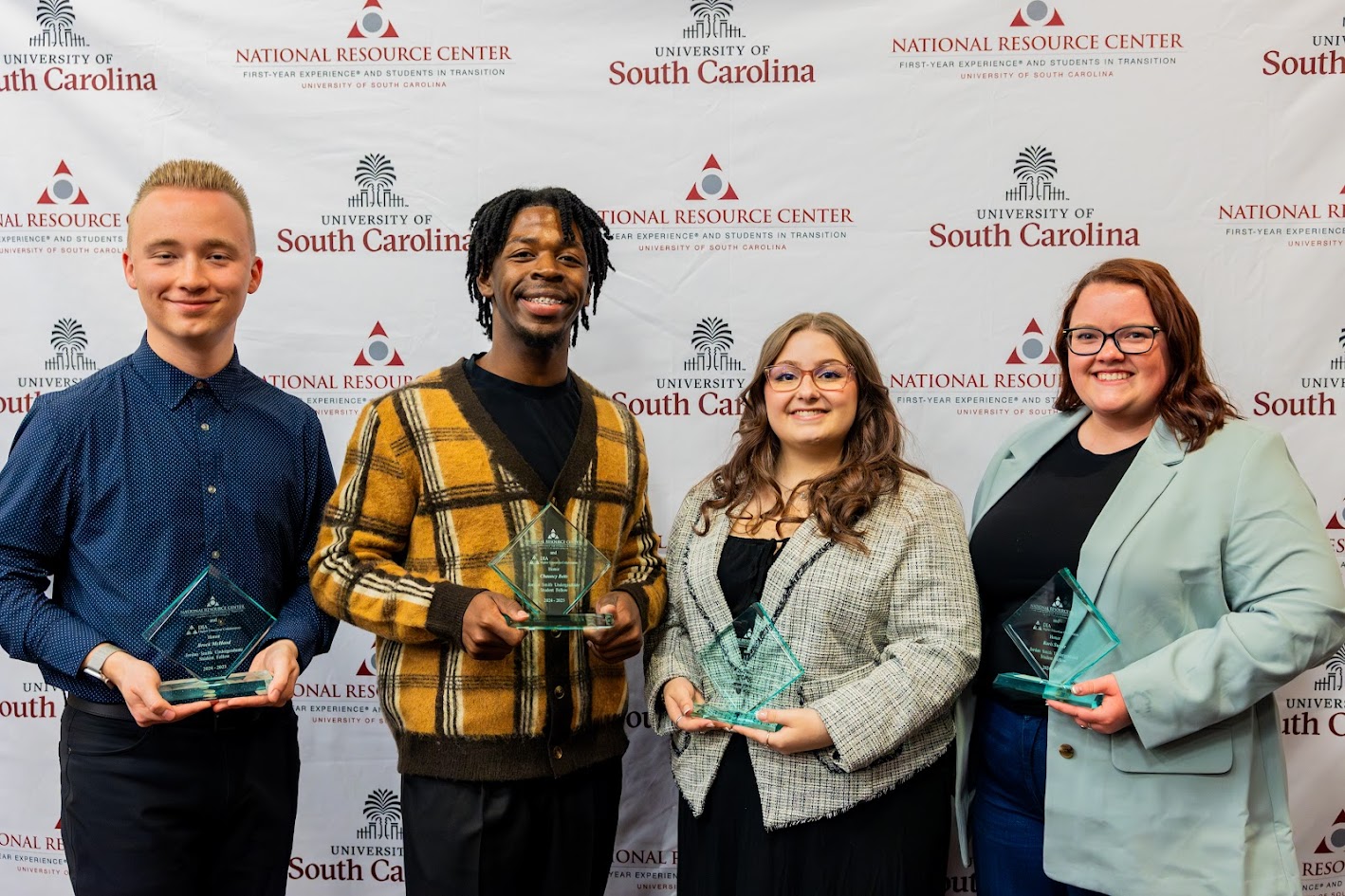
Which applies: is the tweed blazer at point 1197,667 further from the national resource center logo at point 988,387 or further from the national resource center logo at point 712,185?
the national resource center logo at point 712,185

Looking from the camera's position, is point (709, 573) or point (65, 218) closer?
point (709, 573)

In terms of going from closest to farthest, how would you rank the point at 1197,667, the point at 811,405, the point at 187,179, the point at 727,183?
the point at 1197,667 → the point at 187,179 → the point at 811,405 → the point at 727,183

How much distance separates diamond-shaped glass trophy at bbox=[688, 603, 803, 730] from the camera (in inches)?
77.2

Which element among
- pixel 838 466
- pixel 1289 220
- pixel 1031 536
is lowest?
pixel 1031 536

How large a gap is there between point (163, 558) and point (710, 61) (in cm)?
201

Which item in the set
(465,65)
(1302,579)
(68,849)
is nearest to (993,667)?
(1302,579)

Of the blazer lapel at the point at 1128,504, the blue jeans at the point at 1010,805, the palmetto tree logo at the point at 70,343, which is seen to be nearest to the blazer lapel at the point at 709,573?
the blue jeans at the point at 1010,805

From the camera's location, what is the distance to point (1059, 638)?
6.44 ft

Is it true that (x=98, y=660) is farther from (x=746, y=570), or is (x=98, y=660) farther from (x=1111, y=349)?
(x=1111, y=349)

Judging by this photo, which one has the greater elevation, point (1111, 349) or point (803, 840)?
point (1111, 349)

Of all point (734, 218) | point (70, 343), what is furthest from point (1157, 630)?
point (70, 343)

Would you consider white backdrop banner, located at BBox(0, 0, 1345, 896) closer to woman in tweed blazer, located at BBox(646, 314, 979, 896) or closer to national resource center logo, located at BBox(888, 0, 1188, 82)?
national resource center logo, located at BBox(888, 0, 1188, 82)

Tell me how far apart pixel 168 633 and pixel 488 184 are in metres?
1.62


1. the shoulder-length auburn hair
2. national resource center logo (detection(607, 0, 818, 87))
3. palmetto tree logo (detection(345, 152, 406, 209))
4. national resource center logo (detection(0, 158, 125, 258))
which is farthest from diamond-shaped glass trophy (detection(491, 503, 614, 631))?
national resource center logo (detection(0, 158, 125, 258))
